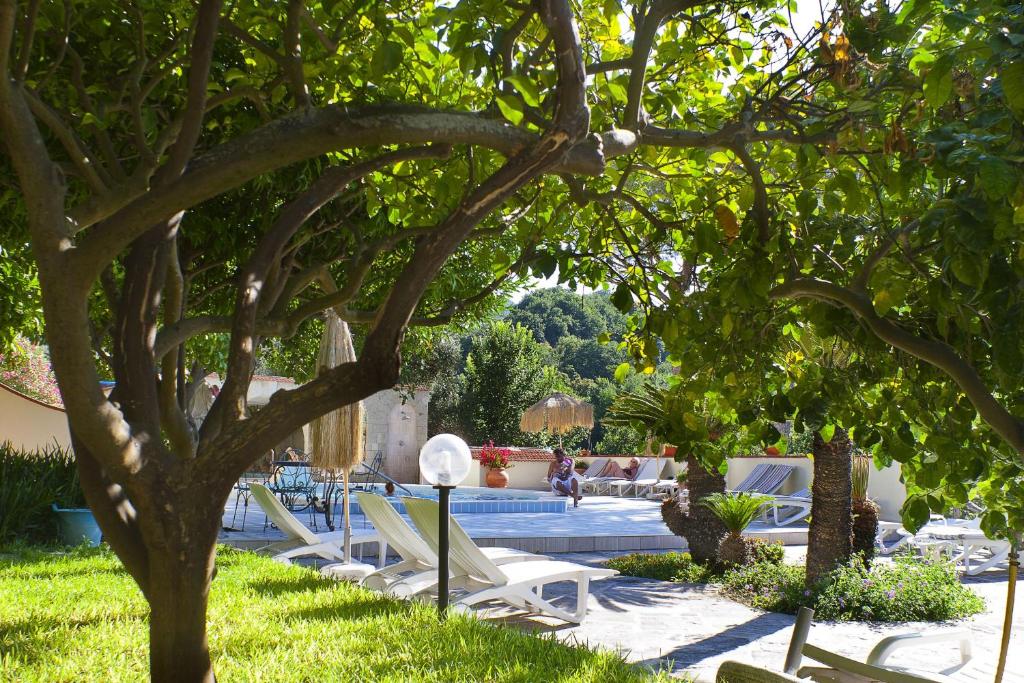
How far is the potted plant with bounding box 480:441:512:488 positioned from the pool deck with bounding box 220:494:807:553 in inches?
235

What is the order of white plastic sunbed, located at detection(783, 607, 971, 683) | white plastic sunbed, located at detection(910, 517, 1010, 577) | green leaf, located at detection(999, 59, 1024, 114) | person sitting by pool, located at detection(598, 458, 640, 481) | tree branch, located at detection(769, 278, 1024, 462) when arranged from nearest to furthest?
green leaf, located at detection(999, 59, 1024, 114) < tree branch, located at detection(769, 278, 1024, 462) < white plastic sunbed, located at detection(783, 607, 971, 683) < white plastic sunbed, located at detection(910, 517, 1010, 577) < person sitting by pool, located at detection(598, 458, 640, 481)

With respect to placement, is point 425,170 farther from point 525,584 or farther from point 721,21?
point 525,584

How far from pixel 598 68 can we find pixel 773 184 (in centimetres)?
121

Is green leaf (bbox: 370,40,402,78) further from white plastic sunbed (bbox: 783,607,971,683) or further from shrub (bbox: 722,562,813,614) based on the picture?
shrub (bbox: 722,562,813,614)

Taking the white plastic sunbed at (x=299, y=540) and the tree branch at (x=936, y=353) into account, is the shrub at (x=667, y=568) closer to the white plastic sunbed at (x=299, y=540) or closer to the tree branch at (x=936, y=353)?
the white plastic sunbed at (x=299, y=540)

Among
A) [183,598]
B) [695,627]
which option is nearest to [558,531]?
[695,627]

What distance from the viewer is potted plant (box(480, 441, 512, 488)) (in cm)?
2506

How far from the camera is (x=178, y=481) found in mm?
2816

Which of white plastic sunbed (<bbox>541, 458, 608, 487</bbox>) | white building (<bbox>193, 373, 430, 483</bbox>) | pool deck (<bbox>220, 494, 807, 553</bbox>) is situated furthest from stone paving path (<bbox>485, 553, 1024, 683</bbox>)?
white building (<bbox>193, 373, 430, 483</bbox>)

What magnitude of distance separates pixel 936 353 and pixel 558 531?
39.5 ft

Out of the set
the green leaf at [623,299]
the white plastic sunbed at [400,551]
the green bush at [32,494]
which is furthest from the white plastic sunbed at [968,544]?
the green bush at [32,494]

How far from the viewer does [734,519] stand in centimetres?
1094

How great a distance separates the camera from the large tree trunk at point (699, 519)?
11147mm

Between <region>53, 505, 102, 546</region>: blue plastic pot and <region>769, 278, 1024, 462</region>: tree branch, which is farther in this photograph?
<region>53, 505, 102, 546</region>: blue plastic pot
